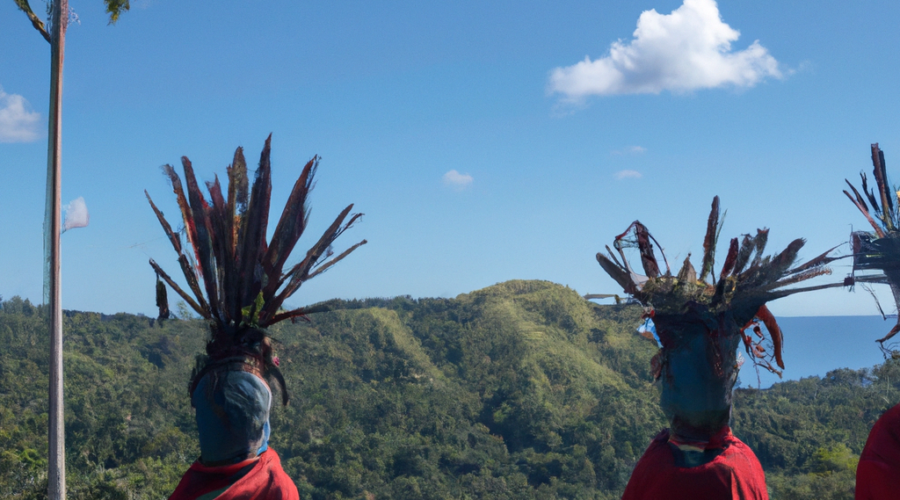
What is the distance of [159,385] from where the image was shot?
4122cm

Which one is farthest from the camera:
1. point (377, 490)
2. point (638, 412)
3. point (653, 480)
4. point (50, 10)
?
point (638, 412)

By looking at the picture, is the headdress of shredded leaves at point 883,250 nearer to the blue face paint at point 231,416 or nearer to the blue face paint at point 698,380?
the blue face paint at point 698,380

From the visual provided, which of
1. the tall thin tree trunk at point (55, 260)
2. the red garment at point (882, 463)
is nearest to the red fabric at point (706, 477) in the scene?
the red garment at point (882, 463)

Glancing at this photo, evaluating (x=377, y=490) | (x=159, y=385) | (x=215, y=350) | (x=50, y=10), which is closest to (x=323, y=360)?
(x=159, y=385)

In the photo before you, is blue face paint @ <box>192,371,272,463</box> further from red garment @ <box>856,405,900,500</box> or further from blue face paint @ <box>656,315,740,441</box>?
red garment @ <box>856,405,900,500</box>

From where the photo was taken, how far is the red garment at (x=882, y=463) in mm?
3586

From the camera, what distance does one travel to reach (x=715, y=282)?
12.7 feet

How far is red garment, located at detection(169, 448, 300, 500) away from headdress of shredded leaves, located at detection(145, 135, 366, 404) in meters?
0.48

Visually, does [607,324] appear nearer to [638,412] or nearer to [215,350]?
[638,412]

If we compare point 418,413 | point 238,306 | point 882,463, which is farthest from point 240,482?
point 418,413

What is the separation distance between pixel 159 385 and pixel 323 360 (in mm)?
16135

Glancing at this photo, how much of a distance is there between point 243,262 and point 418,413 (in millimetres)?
45493

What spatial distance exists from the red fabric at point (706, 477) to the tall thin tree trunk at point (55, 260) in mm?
6553

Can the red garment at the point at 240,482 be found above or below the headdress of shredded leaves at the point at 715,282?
below
